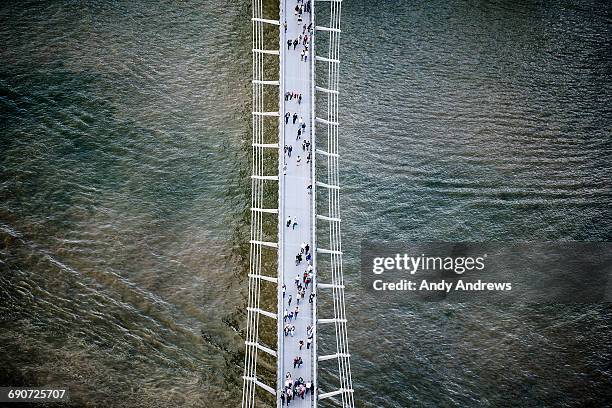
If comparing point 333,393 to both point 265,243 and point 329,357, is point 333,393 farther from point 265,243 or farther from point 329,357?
point 265,243

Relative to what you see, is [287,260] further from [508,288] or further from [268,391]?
[508,288]

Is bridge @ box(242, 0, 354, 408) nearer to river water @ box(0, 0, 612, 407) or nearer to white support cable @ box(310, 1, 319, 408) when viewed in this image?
white support cable @ box(310, 1, 319, 408)

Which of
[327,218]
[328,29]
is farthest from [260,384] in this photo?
[328,29]

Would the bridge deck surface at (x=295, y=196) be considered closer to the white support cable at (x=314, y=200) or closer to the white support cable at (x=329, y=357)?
the white support cable at (x=314, y=200)

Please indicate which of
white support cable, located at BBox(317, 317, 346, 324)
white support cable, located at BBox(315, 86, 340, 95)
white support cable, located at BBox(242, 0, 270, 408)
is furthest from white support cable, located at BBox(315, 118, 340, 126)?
white support cable, located at BBox(317, 317, 346, 324)
